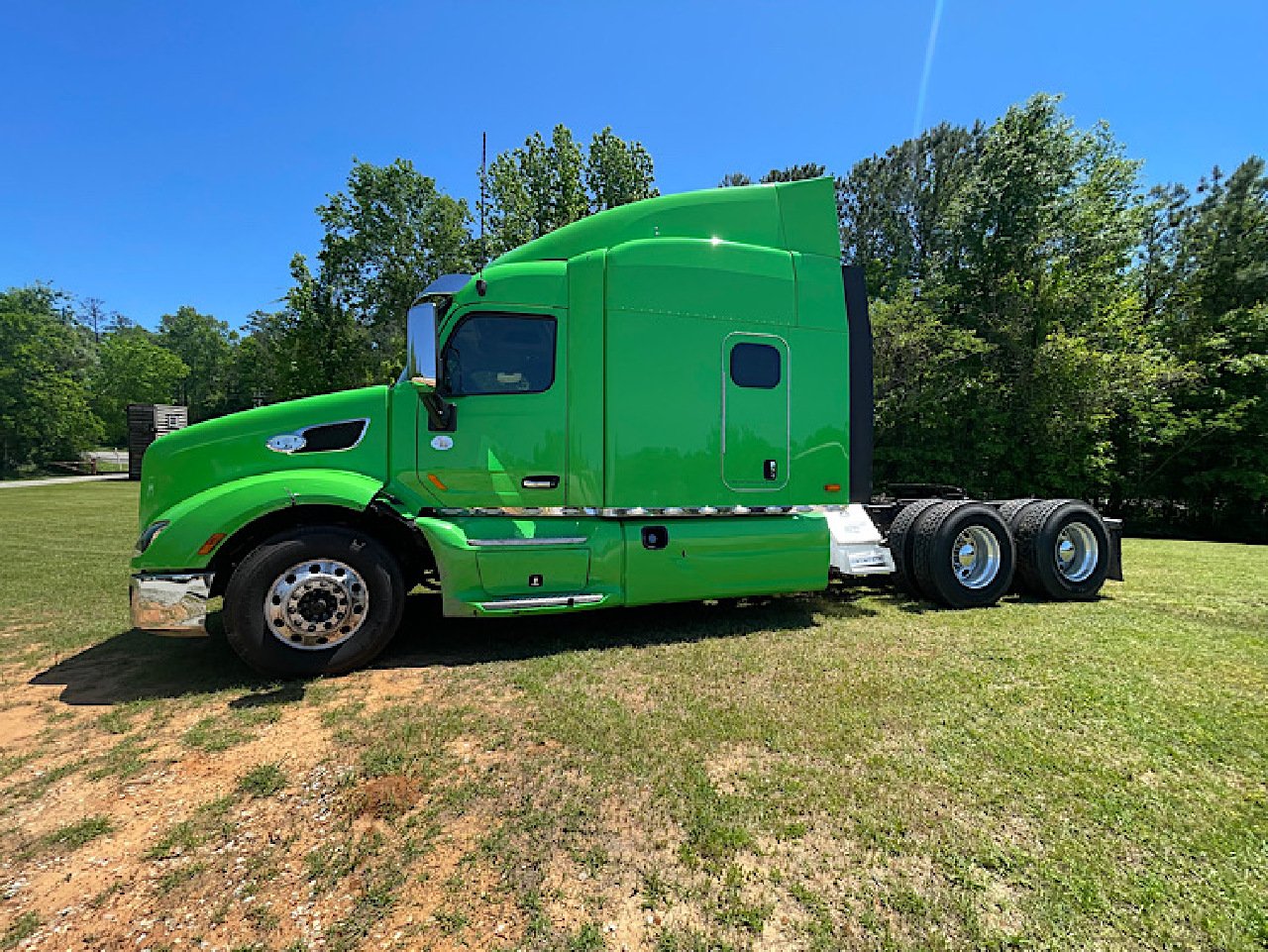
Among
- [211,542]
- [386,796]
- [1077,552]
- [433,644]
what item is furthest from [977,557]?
[211,542]

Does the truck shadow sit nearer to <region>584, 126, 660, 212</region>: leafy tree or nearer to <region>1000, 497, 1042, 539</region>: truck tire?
<region>1000, 497, 1042, 539</region>: truck tire

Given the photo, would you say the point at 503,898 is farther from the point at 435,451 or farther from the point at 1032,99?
the point at 1032,99

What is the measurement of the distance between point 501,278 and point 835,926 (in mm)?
4520

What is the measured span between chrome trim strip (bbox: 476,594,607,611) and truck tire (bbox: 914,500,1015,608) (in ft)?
11.6

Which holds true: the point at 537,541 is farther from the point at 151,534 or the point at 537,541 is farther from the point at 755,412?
the point at 151,534

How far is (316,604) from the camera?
412 centimetres

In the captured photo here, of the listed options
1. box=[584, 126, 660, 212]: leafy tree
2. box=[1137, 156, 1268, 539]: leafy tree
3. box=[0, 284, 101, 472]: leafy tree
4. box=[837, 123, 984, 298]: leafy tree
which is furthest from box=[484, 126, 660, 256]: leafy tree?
box=[0, 284, 101, 472]: leafy tree

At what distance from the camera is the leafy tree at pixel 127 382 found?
52844mm

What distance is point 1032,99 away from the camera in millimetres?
19594

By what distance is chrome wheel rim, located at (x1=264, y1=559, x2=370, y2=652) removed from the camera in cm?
402

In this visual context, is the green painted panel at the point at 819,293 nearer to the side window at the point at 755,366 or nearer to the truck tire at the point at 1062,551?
the side window at the point at 755,366

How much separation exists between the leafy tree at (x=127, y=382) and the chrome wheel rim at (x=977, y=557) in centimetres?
6670

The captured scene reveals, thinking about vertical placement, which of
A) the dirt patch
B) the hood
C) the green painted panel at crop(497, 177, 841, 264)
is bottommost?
the dirt patch

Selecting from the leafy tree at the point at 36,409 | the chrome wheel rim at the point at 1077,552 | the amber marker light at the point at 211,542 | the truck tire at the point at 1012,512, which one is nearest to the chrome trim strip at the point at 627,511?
the amber marker light at the point at 211,542
